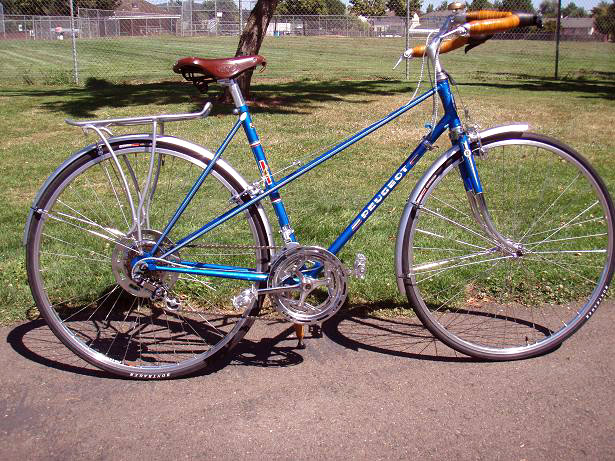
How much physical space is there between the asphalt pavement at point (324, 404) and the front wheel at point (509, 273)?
169 millimetres

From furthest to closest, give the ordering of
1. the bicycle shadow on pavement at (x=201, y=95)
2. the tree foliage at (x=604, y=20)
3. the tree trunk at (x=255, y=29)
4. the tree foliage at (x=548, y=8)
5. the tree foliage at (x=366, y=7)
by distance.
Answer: the tree foliage at (x=366, y=7) → the tree foliage at (x=604, y=20) → the tree foliage at (x=548, y=8) → the bicycle shadow on pavement at (x=201, y=95) → the tree trunk at (x=255, y=29)

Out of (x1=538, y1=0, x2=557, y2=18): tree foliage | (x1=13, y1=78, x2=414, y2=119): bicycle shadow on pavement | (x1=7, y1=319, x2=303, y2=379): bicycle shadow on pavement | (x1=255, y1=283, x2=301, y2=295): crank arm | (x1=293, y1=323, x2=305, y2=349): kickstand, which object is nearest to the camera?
(x1=255, y1=283, x2=301, y2=295): crank arm

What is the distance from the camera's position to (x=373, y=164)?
7.39 metres

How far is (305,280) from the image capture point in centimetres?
328

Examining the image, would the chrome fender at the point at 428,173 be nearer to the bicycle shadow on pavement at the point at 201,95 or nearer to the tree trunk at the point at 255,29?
the bicycle shadow on pavement at the point at 201,95

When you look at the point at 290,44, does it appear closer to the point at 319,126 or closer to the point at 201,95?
the point at 201,95

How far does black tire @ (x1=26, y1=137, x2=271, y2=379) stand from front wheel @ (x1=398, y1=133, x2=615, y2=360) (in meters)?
0.88

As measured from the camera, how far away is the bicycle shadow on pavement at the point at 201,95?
1069 centimetres

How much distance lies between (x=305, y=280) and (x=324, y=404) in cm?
57

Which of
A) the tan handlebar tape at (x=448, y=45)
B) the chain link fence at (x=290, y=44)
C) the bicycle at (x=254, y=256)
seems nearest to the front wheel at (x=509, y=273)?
the bicycle at (x=254, y=256)

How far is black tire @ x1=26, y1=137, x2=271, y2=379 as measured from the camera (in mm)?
3227

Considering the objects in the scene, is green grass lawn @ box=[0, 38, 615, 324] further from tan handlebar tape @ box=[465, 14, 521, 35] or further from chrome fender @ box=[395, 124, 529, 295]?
tan handlebar tape @ box=[465, 14, 521, 35]

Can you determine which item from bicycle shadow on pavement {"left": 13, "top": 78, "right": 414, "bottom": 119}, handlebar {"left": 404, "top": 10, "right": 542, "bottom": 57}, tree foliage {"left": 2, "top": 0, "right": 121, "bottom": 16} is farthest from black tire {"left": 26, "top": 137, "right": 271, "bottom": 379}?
tree foliage {"left": 2, "top": 0, "right": 121, "bottom": 16}

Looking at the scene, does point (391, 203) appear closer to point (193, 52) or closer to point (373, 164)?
point (373, 164)
